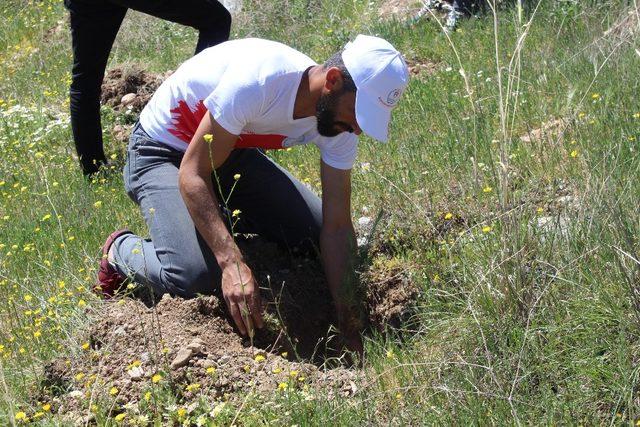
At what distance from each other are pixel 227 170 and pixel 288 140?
0.38 meters

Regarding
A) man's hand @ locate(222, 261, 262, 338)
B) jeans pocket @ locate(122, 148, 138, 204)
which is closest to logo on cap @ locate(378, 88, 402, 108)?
man's hand @ locate(222, 261, 262, 338)

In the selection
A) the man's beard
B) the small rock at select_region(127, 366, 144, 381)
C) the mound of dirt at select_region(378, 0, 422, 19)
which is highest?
the mound of dirt at select_region(378, 0, 422, 19)

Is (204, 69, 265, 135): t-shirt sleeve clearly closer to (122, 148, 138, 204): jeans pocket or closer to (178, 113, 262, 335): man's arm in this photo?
(178, 113, 262, 335): man's arm

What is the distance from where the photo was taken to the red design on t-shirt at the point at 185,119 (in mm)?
4172

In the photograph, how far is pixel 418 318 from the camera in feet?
12.6

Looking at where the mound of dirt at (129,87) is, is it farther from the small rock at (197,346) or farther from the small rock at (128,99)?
the small rock at (197,346)

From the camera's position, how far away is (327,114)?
387cm

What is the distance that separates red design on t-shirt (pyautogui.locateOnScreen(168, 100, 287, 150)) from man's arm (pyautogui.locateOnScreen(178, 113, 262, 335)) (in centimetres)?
29

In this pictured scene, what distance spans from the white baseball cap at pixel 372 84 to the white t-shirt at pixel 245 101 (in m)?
0.34

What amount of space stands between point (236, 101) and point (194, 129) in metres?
0.55

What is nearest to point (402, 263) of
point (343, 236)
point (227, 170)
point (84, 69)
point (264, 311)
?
point (343, 236)

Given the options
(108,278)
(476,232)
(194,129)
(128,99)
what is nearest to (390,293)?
(476,232)

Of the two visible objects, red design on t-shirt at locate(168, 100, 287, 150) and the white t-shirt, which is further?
red design on t-shirt at locate(168, 100, 287, 150)

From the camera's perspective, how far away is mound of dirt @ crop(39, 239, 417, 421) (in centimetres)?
342
